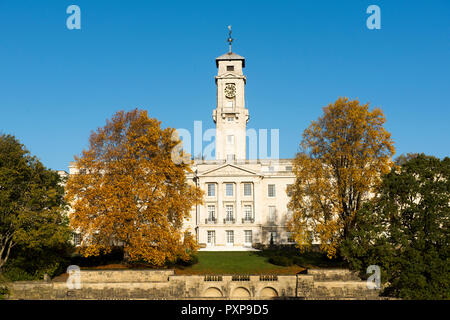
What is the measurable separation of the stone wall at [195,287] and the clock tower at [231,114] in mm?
38106

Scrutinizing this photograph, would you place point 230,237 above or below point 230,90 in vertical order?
below

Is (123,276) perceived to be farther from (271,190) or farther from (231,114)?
(231,114)

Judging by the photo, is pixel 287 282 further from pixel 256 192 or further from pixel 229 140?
pixel 229 140

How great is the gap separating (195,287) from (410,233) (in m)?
16.7

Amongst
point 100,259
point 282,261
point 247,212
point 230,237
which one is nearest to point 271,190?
point 247,212

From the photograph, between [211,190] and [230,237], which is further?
[211,190]

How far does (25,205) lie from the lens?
35125 millimetres

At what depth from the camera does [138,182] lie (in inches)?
1465

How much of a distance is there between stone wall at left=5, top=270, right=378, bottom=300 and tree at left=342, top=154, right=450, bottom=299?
227 cm

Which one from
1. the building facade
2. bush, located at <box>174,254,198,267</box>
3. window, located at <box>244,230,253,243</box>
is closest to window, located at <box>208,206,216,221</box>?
the building facade

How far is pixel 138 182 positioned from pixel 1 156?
10684 mm

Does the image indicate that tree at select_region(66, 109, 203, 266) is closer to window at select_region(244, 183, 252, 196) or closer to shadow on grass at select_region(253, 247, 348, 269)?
shadow on grass at select_region(253, 247, 348, 269)

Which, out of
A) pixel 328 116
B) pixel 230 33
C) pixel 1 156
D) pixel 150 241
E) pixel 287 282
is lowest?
pixel 287 282
